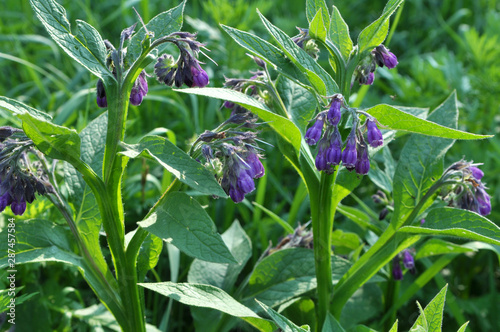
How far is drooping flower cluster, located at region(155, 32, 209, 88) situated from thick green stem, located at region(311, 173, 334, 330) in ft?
1.65

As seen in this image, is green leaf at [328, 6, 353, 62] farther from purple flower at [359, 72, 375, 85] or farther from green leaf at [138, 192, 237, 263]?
green leaf at [138, 192, 237, 263]

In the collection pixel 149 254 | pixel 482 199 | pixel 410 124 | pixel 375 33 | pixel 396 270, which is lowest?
pixel 396 270

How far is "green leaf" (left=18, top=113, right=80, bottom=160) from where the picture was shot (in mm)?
1336

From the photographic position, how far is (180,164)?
1.41 meters

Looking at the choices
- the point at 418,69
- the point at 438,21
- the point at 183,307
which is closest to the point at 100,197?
the point at 183,307

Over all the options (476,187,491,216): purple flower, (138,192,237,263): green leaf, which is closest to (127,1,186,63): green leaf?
(138,192,237,263): green leaf

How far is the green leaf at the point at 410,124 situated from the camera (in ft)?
4.68

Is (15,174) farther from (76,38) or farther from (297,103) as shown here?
(297,103)

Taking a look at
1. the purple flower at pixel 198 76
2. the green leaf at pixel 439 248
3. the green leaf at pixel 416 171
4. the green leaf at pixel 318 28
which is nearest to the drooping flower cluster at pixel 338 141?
the green leaf at pixel 318 28

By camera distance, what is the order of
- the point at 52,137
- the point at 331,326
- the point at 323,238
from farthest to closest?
1. the point at 323,238
2. the point at 331,326
3. the point at 52,137

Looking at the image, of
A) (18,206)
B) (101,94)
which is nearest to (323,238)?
(101,94)

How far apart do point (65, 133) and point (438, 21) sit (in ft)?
14.1

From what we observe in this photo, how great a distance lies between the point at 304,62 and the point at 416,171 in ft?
2.23

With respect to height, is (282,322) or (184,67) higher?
(184,67)
